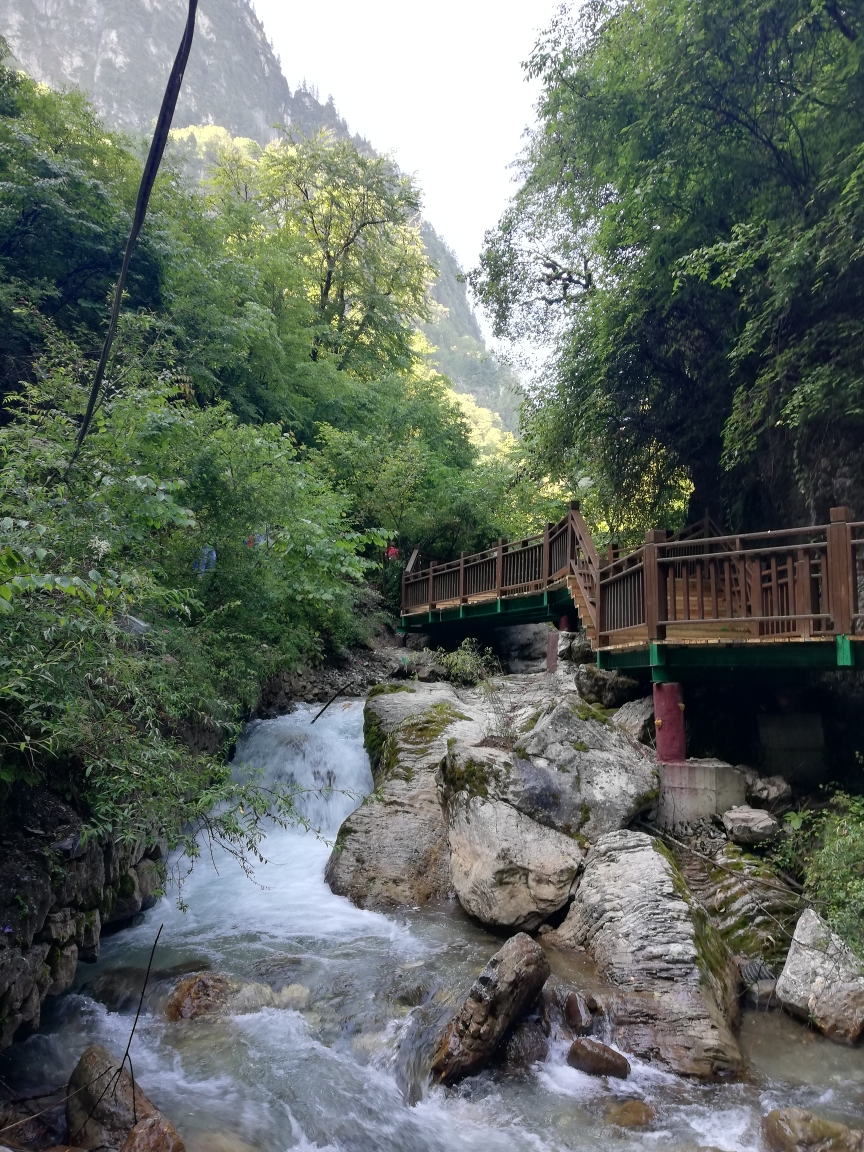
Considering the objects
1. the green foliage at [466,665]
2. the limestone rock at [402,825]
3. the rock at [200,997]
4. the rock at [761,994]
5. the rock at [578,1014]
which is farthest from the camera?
the green foliage at [466,665]

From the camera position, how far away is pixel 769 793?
7.19m

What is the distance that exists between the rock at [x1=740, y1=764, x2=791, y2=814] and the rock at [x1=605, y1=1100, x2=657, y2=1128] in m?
3.69

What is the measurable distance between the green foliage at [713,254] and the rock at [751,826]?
4.28 m

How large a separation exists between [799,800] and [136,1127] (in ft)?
21.9

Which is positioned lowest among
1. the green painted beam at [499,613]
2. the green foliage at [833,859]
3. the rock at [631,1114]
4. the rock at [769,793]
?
the rock at [631,1114]

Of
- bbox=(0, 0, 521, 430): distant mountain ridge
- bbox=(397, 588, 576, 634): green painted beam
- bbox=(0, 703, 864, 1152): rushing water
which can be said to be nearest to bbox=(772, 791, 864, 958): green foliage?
bbox=(0, 703, 864, 1152): rushing water

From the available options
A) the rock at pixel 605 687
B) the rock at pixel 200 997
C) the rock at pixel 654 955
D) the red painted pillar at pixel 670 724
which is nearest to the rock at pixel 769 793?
the red painted pillar at pixel 670 724

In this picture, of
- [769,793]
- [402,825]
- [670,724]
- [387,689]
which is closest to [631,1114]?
[769,793]

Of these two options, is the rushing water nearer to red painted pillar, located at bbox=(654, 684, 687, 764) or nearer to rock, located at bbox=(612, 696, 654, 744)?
red painted pillar, located at bbox=(654, 684, 687, 764)

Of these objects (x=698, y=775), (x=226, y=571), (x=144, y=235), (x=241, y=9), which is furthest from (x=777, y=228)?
(x=241, y=9)

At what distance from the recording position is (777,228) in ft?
30.6

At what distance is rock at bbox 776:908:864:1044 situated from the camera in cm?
489

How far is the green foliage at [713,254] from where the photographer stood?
8.47 metres

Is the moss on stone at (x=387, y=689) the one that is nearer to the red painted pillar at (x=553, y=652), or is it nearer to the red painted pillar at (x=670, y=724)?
the red painted pillar at (x=553, y=652)
